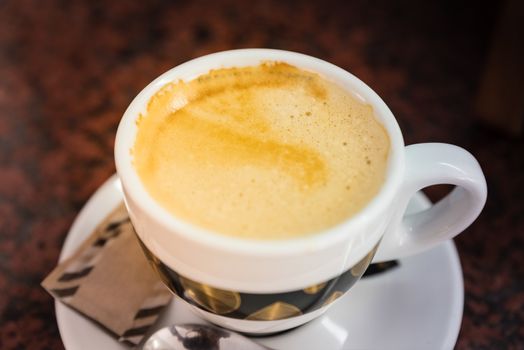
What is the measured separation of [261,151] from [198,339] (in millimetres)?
232

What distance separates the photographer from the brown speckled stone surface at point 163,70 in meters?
0.83

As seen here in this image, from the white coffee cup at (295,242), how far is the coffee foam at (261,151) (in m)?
0.02

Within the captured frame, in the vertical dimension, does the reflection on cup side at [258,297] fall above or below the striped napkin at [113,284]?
above

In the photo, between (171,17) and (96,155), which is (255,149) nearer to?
(96,155)

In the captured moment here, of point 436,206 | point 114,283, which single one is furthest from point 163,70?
point 436,206

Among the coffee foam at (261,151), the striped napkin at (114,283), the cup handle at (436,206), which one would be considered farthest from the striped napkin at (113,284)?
the cup handle at (436,206)

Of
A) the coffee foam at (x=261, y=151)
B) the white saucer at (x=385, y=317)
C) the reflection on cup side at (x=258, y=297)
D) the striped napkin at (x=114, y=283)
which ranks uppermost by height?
the coffee foam at (x=261, y=151)

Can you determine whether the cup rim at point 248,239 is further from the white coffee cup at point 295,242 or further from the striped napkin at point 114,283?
the striped napkin at point 114,283

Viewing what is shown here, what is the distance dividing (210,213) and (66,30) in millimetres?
904

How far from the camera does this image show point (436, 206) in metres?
0.71

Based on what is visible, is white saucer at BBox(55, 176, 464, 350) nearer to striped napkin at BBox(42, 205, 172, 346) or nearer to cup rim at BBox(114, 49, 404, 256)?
striped napkin at BBox(42, 205, 172, 346)

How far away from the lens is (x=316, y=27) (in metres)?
1.32

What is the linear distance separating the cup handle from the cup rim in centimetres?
3

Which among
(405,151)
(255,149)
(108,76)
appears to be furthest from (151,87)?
(108,76)
